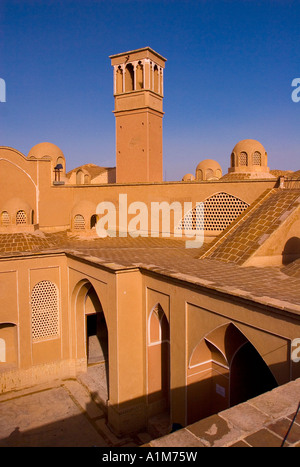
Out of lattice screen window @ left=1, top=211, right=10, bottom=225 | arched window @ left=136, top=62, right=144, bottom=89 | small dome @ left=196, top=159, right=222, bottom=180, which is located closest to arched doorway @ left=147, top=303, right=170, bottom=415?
lattice screen window @ left=1, top=211, right=10, bottom=225

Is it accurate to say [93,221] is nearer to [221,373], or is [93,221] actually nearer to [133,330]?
[133,330]

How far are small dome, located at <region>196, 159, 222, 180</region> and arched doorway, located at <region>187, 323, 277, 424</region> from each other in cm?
2005

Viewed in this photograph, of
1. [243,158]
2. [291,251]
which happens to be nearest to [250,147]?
Answer: [243,158]

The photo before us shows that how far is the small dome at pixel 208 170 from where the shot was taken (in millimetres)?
26906

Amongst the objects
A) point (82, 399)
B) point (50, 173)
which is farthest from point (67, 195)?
point (82, 399)

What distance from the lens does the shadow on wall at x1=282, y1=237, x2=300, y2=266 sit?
992cm

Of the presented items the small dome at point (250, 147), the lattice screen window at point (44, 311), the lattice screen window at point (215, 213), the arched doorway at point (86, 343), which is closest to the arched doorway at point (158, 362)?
the arched doorway at point (86, 343)

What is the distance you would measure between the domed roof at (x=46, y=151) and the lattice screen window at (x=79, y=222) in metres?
6.83

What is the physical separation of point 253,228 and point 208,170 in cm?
1715

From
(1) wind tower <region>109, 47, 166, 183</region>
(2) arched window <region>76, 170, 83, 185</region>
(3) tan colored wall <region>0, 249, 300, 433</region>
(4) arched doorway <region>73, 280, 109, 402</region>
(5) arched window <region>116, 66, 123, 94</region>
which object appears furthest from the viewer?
(2) arched window <region>76, 170, 83, 185</region>

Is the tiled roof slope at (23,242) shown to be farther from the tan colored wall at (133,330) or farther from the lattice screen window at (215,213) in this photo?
the lattice screen window at (215,213)

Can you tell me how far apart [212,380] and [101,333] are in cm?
750

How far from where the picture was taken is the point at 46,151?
20.9m

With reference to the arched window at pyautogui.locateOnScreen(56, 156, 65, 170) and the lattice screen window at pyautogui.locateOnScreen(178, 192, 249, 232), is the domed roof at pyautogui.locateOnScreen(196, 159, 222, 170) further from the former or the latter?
the lattice screen window at pyautogui.locateOnScreen(178, 192, 249, 232)
